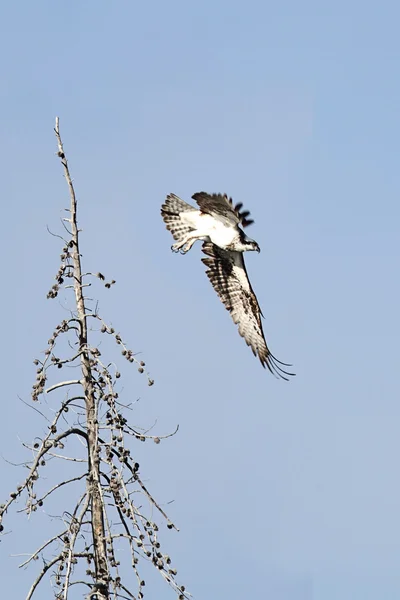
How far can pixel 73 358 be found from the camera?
10.2 metres

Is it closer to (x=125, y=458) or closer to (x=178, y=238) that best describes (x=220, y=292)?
(x=178, y=238)

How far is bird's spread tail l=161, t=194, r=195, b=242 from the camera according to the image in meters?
18.2

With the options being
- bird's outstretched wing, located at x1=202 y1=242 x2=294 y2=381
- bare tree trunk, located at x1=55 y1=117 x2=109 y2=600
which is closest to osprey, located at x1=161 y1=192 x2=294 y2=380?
bird's outstretched wing, located at x1=202 y1=242 x2=294 y2=381

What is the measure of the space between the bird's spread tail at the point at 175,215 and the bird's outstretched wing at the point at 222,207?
2.70 feet

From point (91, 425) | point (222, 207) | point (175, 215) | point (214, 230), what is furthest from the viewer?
point (175, 215)

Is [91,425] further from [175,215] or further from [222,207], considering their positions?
[175,215]

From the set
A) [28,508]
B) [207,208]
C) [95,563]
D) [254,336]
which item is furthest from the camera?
[254,336]

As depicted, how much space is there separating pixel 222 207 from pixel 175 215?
1.60 m

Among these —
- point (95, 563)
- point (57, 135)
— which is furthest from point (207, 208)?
point (95, 563)

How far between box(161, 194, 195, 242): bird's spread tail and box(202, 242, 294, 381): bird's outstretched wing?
1.96 feet

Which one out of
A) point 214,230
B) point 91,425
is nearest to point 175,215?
point 214,230

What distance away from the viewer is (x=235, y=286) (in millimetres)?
18938

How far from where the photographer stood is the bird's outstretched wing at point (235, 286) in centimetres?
1877

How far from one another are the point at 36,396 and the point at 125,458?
32.3 inches
